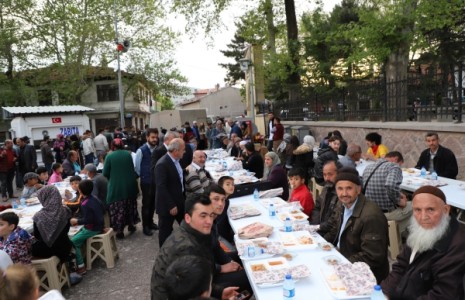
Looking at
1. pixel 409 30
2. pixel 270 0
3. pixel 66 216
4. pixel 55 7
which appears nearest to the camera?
pixel 66 216

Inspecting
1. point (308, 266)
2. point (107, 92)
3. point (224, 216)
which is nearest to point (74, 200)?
point (224, 216)

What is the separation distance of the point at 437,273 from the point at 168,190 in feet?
12.1

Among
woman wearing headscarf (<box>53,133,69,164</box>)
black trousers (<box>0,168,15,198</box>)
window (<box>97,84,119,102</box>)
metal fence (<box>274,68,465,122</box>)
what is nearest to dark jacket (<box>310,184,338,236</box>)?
metal fence (<box>274,68,465,122</box>)

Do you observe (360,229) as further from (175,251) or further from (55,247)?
(55,247)

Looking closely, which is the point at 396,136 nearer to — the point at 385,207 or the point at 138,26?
the point at 385,207

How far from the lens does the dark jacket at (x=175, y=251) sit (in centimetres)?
258

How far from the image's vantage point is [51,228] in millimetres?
4723

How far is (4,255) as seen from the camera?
3717mm

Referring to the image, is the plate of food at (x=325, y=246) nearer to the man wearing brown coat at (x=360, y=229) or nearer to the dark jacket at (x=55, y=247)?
the man wearing brown coat at (x=360, y=229)

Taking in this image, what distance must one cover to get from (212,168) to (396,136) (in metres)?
4.84

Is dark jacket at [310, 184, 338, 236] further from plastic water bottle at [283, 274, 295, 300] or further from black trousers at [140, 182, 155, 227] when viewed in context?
black trousers at [140, 182, 155, 227]

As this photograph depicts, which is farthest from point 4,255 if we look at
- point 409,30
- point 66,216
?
point 409,30

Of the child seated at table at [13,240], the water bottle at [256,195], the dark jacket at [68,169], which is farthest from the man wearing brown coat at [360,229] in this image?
the dark jacket at [68,169]

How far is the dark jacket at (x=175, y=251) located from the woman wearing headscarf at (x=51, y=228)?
2.51 meters
